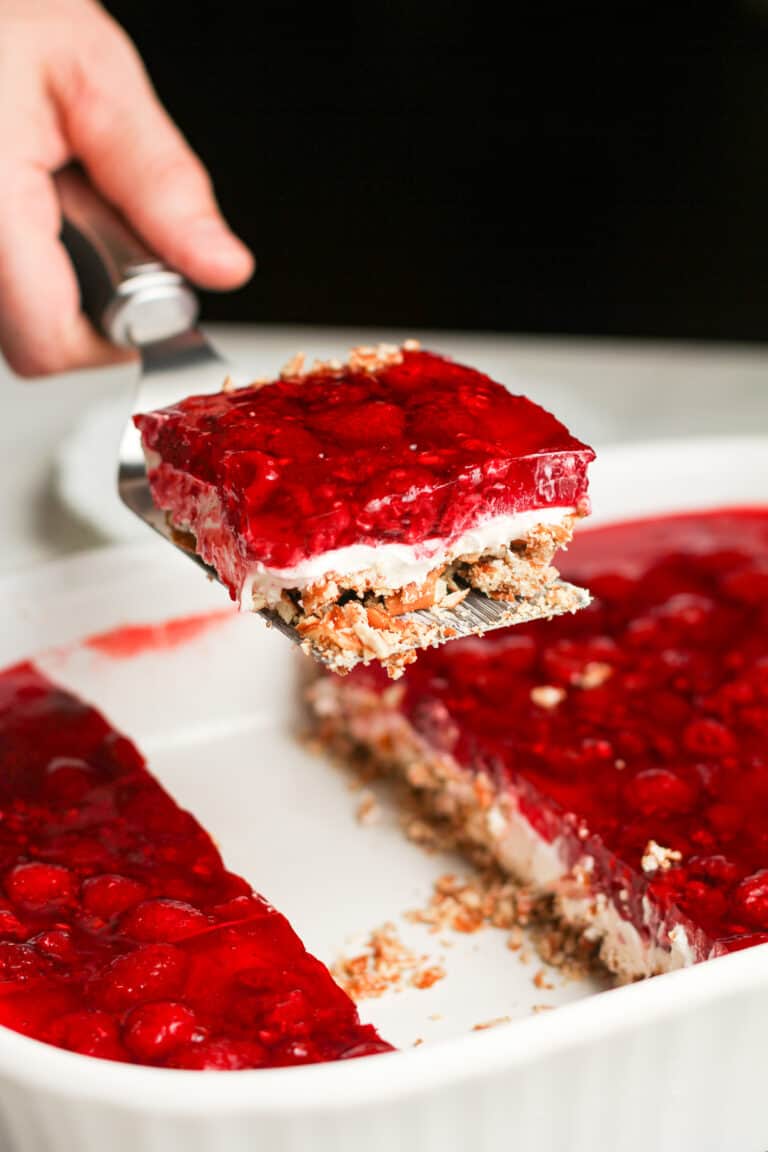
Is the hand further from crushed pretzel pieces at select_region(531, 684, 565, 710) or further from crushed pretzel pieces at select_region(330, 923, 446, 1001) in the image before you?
crushed pretzel pieces at select_region(330, 923, 446, 1001)

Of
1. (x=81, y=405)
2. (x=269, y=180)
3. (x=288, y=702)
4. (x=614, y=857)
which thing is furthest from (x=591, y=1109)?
(x=269, y=180)

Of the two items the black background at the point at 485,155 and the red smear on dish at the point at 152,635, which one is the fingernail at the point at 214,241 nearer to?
the red smear on dish at the point at 152,635

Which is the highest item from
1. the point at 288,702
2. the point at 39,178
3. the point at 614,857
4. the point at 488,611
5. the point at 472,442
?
the point at 39,178

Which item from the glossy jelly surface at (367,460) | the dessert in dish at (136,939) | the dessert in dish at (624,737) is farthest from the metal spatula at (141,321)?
the dessert in dish at (624,737)

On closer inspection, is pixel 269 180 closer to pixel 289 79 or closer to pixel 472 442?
pixel 289 79

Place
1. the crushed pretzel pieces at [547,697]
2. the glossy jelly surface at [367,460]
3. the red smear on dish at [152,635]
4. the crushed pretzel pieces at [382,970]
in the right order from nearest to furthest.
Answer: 1. the glossy jelly surface at [367,460]
2. the crushed pretzel pieces at [382,970]
3. the crushed pretzel pieces at [547,697]
4. the red smear on dish at [152,635]

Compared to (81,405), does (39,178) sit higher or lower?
higher

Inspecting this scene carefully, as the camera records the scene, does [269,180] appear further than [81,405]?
Yes

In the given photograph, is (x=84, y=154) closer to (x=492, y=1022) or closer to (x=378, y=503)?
(x=378, y=503)
